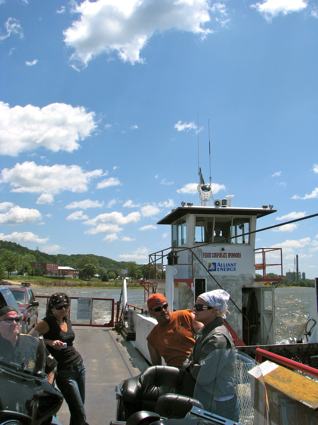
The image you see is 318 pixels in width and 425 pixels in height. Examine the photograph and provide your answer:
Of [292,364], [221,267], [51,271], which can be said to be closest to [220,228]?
[221,267]

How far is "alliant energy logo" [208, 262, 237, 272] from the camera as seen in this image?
15.3 m

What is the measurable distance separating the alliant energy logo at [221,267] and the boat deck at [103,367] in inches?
140

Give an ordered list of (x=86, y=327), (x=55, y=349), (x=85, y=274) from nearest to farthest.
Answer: (x=55, y=349)
(x=86, y=327)
(x=85, y=274)

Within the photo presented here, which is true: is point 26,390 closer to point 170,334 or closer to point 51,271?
point 170,334

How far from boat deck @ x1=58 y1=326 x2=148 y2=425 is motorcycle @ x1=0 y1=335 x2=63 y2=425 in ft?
10.5

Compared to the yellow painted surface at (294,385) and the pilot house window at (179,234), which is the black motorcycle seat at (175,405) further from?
the pilot house window at (179,234)

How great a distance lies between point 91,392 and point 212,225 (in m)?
8.67

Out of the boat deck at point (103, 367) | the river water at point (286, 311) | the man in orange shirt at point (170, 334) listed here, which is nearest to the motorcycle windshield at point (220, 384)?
the man in orange shirt at point (170, 334)

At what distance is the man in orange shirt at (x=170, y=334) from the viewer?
486 cm

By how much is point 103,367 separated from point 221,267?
6090 millimetres

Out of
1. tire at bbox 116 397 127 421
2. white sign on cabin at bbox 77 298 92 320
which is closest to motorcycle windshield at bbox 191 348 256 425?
tire at bbox 116 397 127 421

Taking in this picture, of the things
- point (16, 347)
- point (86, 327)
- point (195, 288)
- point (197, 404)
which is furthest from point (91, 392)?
point (86, 327)

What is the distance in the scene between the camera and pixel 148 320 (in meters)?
11.6

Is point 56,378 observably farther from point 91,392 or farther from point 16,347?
point 91,392
